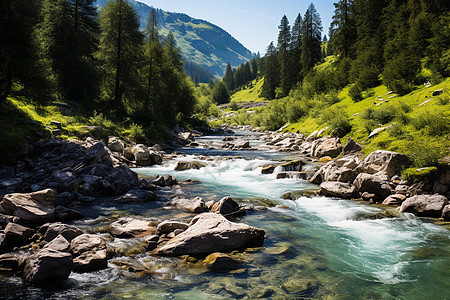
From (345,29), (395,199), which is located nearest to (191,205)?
(395,199)

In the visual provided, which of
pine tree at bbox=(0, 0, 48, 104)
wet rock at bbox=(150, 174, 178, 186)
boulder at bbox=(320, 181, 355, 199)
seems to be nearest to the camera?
boulder at bbox=(320, 181, 355, 199)

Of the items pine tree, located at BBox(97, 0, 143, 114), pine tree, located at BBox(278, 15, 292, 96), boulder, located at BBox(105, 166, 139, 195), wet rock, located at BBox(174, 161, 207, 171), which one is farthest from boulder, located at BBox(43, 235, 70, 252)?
pine tree, located at BBox(278, 15, 292, 96)

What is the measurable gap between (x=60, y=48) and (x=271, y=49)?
9804cm

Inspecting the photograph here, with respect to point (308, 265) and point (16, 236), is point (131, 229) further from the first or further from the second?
point (308, 265)

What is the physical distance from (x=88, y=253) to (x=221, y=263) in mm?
3409

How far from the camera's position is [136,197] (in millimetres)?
12438

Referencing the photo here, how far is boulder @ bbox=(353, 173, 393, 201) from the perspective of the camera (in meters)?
12.3

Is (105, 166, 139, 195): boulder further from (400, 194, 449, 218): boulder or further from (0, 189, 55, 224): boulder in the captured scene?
(400, 194, 449, 218): boulder

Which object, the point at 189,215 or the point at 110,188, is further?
the point at 110,188

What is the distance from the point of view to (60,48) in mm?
30422

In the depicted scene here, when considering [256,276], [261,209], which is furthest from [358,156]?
[256,276]

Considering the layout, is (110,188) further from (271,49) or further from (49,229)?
(271,49)

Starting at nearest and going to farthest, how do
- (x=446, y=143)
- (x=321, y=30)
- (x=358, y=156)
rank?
(x=446, y=143) < (x=358, y=156) < (x=321, y=30)

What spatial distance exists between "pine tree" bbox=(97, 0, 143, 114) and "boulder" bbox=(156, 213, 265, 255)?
1220 inches
